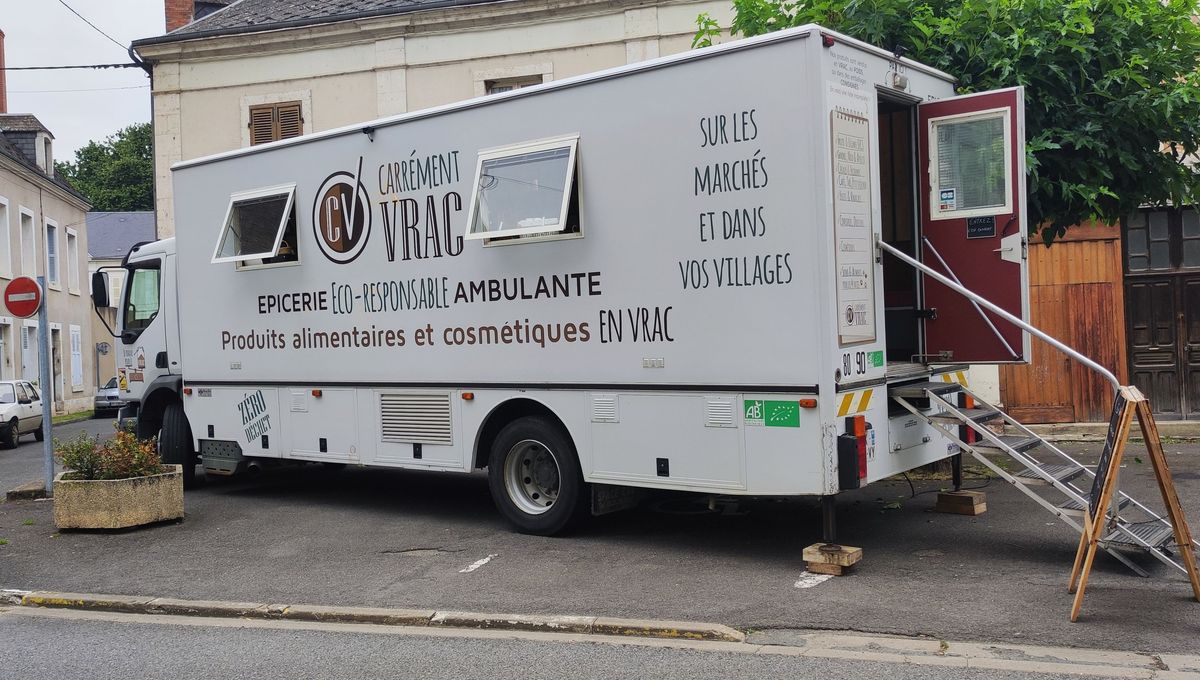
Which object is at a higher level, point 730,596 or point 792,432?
point 792,432

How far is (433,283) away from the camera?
9023mm

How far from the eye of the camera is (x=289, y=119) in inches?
789

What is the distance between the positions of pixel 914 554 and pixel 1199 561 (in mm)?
1735

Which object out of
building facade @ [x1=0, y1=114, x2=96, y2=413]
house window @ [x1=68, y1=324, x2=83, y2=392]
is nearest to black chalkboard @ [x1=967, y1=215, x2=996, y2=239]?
building facade @ [x1=0, y1=114, x2=96, y2=413]

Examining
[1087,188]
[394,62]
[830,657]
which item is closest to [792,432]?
[830,657]

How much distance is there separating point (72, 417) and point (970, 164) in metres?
30.5

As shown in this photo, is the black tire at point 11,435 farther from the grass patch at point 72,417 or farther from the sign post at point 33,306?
the sign post at point 33,306

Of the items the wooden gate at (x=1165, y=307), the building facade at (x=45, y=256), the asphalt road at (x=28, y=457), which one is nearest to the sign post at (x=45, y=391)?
the asphalt road at (x=28, y=457)

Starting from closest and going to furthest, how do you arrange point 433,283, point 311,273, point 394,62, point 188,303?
point 433,283 → point 311,273 → point 188,303 → point 394,62

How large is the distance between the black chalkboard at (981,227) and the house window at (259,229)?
19.1 ft

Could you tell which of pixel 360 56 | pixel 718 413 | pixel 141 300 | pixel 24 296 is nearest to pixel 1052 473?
pixel 718 413

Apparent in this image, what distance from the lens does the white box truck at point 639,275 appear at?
696 cm

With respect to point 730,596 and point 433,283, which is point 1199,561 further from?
point 433,283

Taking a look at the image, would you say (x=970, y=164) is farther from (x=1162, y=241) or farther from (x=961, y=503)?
(x=1162, y=241)
